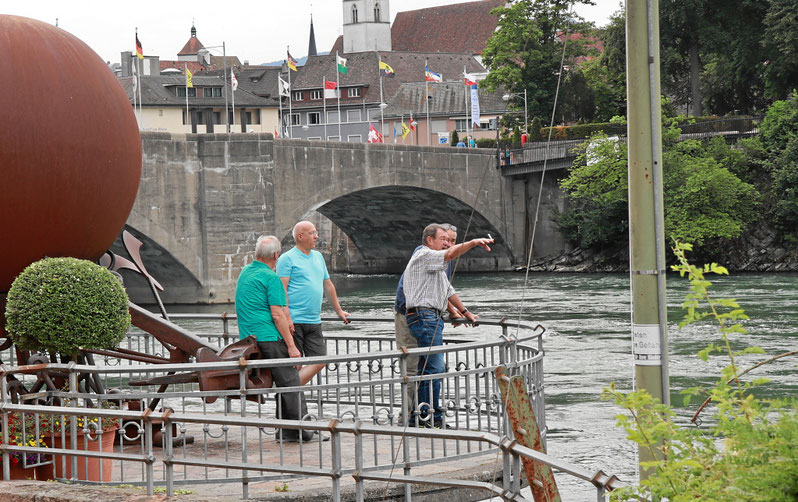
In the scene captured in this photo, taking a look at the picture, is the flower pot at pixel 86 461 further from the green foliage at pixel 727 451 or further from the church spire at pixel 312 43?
the church spire at pixel 312 43

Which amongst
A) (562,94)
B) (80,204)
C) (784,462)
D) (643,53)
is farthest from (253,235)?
(784,462)

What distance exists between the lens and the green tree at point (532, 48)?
58.3 metres

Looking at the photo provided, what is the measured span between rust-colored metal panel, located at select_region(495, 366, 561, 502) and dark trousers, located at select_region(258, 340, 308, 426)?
3.19 metres

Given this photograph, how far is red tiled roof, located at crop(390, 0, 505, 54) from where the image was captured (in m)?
104

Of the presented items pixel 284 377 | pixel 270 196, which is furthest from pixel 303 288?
pixel 270 196

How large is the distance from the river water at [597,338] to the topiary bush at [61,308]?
3.09 meters

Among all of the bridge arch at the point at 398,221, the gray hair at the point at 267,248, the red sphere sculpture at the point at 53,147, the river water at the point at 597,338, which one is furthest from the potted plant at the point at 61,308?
the bridge arch at the point at 398,221

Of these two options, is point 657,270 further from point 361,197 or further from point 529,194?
point 529,194

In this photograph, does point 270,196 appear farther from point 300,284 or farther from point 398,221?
point 300,284

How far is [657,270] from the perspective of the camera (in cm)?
535

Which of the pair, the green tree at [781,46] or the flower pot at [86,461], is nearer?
the flower pot at [86,461]

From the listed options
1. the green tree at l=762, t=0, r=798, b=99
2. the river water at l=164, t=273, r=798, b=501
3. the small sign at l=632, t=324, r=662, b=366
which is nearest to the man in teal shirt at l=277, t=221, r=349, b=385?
the river water at l=164, t=273, r=798, b=501

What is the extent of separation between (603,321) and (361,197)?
77.5ft

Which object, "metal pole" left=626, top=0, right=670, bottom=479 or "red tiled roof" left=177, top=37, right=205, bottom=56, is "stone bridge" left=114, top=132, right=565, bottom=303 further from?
"red tiled roof" left=177, top=37, right=205, bottom=56
